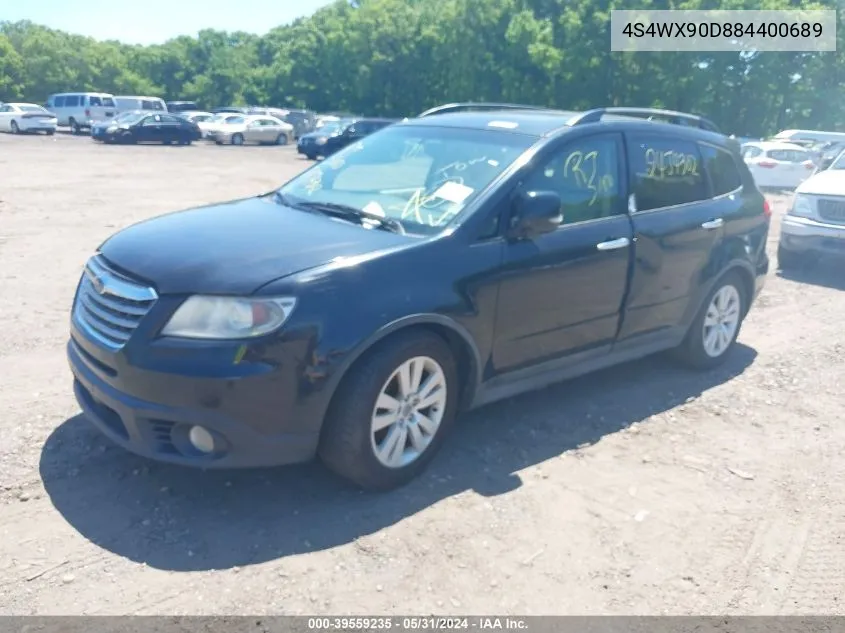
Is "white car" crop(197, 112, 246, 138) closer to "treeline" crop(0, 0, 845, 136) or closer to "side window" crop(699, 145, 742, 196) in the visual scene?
"treeline" crop(0, 0, 845, 136)

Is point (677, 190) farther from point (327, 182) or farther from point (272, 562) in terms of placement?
point (272, 562)

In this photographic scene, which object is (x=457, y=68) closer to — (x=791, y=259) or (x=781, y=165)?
(x=781, y=165)

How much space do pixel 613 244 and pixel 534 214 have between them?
2.87 feet

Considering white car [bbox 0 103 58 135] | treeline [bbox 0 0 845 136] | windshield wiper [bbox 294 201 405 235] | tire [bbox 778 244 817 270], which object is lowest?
tire [bbox 778 244 817 270]

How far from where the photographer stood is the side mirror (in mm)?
4312

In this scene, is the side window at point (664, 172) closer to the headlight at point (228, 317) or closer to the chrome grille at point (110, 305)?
the headlight at point (228, 317)

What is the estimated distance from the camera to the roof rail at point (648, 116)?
200 inches

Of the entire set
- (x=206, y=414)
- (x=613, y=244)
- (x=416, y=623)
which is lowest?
(x=416, y=623)

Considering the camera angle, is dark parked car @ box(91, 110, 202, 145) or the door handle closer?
A: the door handle

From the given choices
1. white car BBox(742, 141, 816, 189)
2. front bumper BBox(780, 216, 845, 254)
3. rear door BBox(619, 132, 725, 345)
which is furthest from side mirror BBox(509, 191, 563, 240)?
white car BBox(742, 141, 816, 189)

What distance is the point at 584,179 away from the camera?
4.94m

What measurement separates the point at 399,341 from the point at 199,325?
918mm

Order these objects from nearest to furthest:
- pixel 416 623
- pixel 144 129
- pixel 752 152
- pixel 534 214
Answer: pixel 416 623 < pixel 534 214 < pixel 752 152 < pixel 144 129

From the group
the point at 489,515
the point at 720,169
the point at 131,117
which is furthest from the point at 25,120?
the point at 489,515
